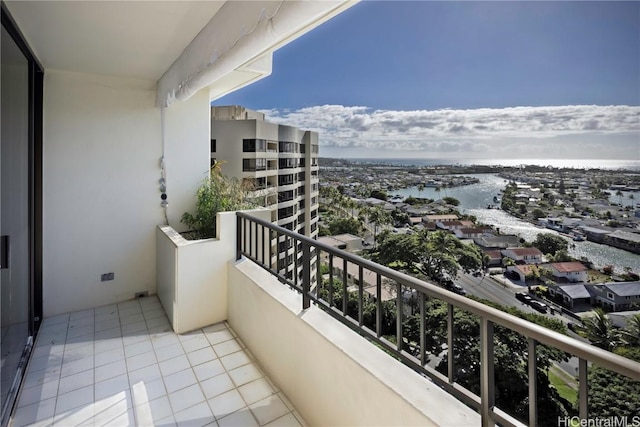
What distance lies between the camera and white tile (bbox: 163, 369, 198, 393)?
225 cm

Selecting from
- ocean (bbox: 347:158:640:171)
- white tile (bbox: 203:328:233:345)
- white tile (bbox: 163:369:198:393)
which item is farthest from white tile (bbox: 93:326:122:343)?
ocean (bbox: 347:158:640:171)

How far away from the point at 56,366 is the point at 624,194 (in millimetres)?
3769

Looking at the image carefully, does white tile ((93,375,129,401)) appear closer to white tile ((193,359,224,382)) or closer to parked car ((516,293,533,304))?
white tile ((193,359,224,382))

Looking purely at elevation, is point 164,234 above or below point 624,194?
below

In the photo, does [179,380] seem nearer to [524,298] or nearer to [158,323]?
[158,323]

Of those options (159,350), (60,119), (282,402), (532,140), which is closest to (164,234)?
(159,350)

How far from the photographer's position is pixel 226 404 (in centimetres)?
211

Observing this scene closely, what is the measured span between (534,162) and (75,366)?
142 inches

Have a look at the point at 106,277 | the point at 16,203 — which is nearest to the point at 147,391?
the point at 16,203

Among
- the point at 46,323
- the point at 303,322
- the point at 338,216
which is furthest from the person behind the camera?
the point at 46,323

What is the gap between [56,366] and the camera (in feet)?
8.02

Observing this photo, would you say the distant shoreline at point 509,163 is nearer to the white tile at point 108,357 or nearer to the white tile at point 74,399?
the white tile at point 108,357

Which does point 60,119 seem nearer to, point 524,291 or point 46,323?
point 46,323

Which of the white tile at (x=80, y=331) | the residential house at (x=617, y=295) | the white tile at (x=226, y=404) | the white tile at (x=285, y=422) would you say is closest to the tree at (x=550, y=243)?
the residential house at (x=617, y=295)
